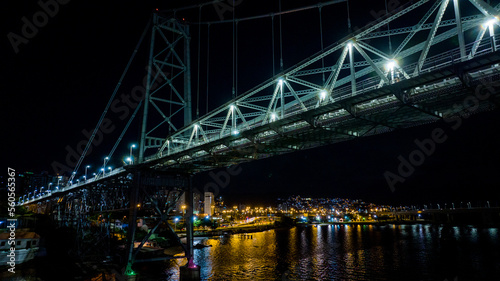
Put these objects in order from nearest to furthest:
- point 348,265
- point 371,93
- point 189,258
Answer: point 371,93
point 189,258
point 348,265

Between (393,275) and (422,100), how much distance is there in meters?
29.1

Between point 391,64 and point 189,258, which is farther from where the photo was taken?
point 189,258

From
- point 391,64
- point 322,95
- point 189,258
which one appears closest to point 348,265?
point 189,258

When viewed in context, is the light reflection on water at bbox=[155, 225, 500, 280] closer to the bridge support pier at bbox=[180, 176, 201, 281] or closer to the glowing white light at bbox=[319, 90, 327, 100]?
the bridge support pier at bbox=[180, 176, 201, 281]

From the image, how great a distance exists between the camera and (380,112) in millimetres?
15844

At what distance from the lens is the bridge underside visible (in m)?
12.6

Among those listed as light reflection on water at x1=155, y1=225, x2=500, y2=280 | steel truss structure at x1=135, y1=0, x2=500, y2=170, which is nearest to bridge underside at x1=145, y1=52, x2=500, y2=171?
steel truss structure at x1=135, y1=0, x2=500, y2=170

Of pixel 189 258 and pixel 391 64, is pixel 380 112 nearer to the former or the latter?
pixel 391 64

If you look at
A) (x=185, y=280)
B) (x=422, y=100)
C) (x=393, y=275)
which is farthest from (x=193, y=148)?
(x=393, y=275)

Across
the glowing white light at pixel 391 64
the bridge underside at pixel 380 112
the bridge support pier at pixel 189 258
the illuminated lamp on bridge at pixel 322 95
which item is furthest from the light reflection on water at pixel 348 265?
the glowing white light at pixel 391 64

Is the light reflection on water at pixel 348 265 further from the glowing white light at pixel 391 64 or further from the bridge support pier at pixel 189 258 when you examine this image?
the glowing white light at pixel 391 64

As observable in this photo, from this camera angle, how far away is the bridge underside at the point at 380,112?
1257 cm

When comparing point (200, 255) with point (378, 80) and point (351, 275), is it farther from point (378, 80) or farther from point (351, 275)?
point (378, 80)

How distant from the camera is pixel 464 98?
46.1ft
